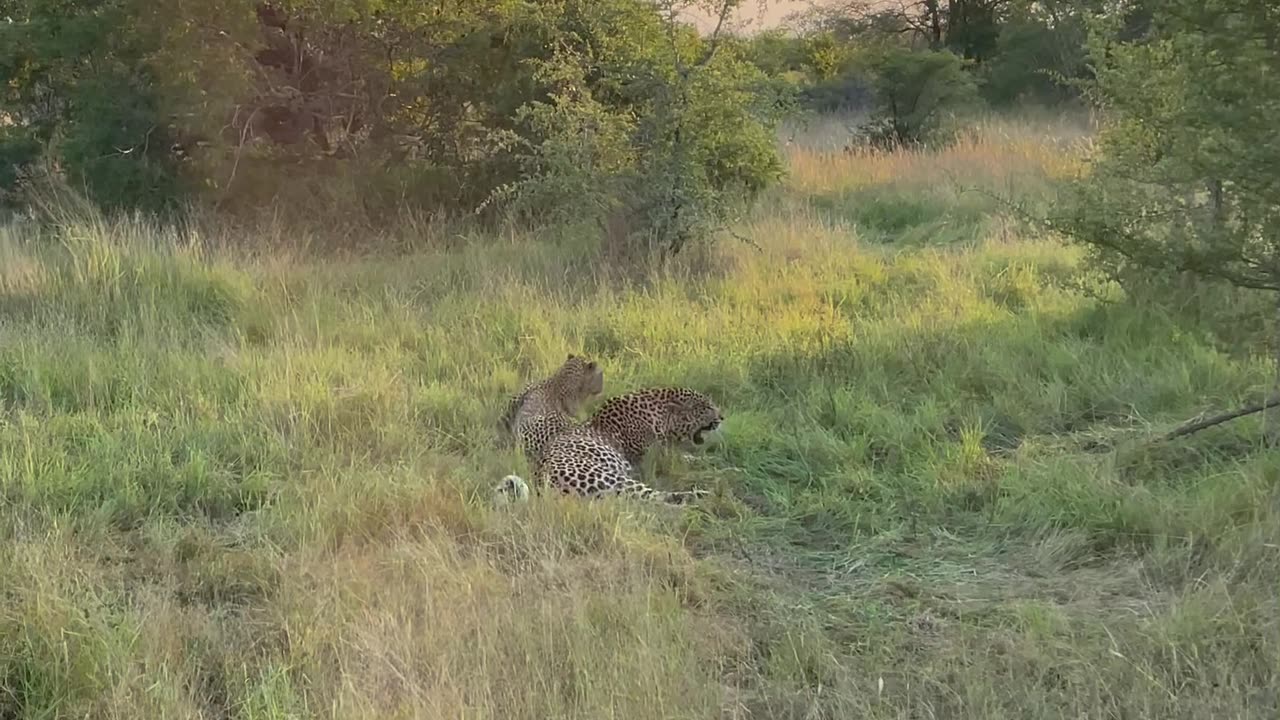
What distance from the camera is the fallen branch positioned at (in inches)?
167

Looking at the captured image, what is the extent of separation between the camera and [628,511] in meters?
4.00

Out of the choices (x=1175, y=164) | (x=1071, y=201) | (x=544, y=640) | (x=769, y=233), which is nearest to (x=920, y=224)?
(x=769, y=233)

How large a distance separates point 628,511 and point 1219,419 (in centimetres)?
232

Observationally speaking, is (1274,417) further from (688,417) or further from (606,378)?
(606,378)

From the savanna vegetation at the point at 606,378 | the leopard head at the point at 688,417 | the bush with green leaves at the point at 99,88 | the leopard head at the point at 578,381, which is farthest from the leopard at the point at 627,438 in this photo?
the bush with green leaves at the point at 99,88

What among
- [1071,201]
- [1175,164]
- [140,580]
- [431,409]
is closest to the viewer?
[140,580]

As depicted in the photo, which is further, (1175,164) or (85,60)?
(85,60)

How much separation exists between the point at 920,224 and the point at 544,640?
25.8 ft

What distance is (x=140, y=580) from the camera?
3.56m

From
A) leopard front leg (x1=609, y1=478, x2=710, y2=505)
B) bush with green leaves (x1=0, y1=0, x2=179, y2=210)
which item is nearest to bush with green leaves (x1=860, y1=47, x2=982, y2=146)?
bush with green leaves (x1=0, y1=0, x2=179, y2=210)

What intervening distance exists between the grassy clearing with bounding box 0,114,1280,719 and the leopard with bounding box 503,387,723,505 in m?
0.16

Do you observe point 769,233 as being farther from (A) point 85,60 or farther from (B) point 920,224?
(A) point 85,60

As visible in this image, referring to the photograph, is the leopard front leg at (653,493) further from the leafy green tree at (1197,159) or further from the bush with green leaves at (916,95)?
the bush with green leaves at (916,95)

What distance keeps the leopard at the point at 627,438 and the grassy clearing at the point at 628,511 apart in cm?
16
